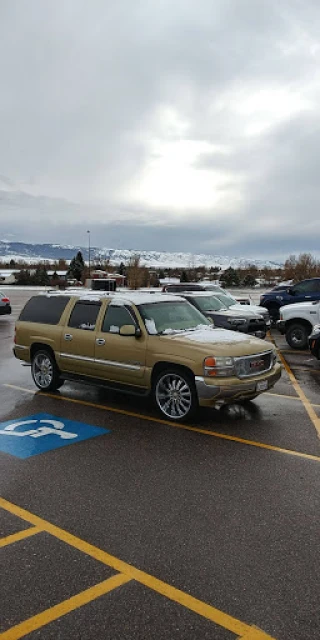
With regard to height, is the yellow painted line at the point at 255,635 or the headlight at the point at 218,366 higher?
the headlight at the point at 218,366

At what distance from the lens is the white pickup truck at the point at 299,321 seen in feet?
41.9

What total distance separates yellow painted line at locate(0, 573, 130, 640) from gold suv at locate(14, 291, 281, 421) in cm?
316

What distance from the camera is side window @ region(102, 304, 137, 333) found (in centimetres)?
710

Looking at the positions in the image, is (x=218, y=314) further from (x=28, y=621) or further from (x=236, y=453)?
(x=28, y=621)

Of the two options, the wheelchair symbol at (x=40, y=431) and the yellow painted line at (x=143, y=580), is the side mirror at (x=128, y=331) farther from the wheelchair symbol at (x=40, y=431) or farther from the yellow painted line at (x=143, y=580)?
the yellow painted line at (x=143, y=580)

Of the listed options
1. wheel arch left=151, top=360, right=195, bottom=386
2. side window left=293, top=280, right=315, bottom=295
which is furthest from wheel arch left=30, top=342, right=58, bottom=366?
side window left=293, top=280, right=315, bottom=295

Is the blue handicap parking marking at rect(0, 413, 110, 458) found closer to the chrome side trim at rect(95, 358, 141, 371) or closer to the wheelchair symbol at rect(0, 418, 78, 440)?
the wheelchair symbol at rect(0, 418, 78, 440)

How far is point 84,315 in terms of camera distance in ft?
25.2

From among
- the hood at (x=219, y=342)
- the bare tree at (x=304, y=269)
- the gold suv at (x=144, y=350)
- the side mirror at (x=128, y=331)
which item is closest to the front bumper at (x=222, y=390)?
the gold suv at (x=144, y=350)

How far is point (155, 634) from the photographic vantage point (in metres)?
2.60

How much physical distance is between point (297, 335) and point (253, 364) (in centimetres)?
714

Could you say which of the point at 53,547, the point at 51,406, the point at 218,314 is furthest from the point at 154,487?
the point at 218,314

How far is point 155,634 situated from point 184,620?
20 cm

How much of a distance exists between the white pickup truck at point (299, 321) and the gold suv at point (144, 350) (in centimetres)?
590
